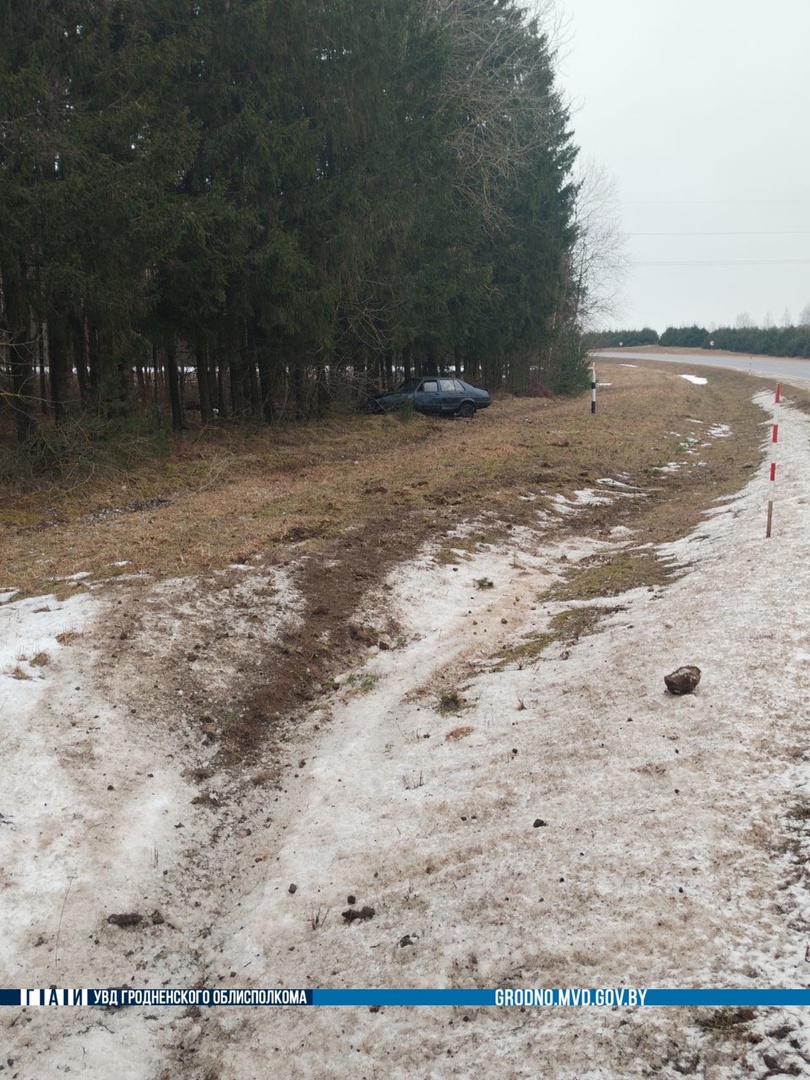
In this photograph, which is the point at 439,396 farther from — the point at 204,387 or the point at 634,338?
the point at 634,338

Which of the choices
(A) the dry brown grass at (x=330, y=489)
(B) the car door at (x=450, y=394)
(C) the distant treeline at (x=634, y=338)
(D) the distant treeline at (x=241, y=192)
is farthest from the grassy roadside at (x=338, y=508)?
A: (C) the distant treeline at (x=634, y=338)

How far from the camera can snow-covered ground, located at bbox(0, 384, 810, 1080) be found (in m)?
2.92

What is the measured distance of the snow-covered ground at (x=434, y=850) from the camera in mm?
2920

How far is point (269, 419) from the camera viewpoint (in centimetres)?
1880

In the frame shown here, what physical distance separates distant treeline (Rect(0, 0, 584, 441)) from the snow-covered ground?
25.6 feet

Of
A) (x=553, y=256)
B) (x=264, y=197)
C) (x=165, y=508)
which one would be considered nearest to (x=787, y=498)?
(x=165, y=508)

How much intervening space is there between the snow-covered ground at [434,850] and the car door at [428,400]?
17504 millimetres

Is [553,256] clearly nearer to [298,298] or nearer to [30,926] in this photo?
[298,298]

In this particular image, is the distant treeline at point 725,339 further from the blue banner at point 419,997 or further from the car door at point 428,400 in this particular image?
the blue banner at point 419,997

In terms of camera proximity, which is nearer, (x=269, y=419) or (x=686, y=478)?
(x=686, y=478)

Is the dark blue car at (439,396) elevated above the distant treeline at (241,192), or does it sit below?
below

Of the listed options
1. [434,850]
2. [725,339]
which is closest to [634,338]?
[725,339]

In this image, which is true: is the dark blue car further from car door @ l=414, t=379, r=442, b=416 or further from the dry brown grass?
the dry brown grass

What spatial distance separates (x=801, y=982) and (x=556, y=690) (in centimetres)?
292
